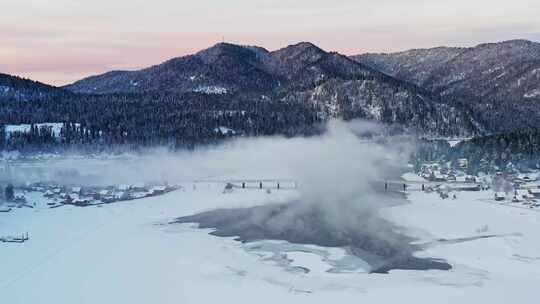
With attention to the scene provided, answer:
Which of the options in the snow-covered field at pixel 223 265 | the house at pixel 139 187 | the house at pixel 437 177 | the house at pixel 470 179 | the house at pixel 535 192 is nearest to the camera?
the snow-covered field at pixel 223 265

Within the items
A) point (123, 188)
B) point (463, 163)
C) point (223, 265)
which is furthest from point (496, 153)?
point (223, 265)

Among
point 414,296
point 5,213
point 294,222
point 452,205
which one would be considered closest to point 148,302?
point 414,296

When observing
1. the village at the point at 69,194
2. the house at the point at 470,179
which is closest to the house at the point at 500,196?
the house at the point at 470,179

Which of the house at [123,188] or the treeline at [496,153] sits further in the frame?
the treeline at [496,153]

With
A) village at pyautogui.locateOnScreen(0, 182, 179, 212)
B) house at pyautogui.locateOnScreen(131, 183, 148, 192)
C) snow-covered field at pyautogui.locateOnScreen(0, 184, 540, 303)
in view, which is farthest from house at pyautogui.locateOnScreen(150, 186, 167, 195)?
snow-covered field at pyautogui.locateOnScreen(0, 184, 540, 303)

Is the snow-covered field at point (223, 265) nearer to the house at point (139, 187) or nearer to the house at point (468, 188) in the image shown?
the house at point (468, 188)

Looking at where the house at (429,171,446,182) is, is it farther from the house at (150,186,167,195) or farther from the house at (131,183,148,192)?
the house at (131,183,148,192)

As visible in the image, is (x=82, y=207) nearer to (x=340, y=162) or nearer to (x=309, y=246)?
(x=309, y=246)

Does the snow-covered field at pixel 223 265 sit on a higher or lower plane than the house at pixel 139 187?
lower

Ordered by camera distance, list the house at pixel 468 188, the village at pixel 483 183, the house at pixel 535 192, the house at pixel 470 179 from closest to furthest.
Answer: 1. the village at pixel 483 183
2. the house at pixel 535 192
3. the house at pixel 468 188
4. the house at pixel 470 179

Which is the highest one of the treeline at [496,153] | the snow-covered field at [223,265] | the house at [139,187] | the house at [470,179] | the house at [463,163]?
the treeline at [496,153]

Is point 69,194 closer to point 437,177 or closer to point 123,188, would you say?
point 123,188
